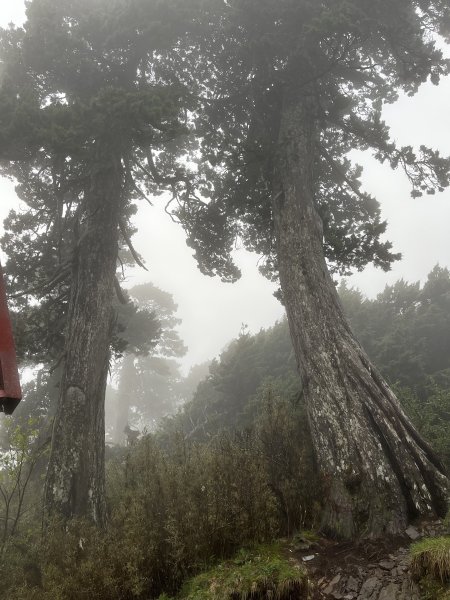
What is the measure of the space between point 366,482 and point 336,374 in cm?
164

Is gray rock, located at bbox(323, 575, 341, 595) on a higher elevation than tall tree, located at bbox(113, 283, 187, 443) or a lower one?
lower

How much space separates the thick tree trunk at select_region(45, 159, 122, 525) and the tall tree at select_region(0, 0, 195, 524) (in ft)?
0.07

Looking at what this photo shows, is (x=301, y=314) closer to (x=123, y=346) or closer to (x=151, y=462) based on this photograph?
(x=151, y=462)

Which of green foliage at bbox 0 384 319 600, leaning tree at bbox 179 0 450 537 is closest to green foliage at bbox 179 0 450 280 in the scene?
leaning tree at bbox 179 0 450 537

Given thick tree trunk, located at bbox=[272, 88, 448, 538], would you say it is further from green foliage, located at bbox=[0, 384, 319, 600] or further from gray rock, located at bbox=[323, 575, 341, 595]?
gray rock, located at bbox=[323, 575, 341, 595]

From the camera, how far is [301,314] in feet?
23.8

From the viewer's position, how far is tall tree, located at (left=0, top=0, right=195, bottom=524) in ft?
23.9

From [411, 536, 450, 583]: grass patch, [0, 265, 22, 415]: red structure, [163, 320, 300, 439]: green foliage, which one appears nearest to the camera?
[0, 265, 22, 415]: red structure

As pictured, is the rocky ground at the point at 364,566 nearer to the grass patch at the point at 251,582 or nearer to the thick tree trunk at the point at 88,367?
the grass patch at the point at 251,582

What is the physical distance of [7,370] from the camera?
88.0 inches

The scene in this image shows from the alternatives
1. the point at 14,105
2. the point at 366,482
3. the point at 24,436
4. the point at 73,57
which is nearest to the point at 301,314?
the point at 366,482

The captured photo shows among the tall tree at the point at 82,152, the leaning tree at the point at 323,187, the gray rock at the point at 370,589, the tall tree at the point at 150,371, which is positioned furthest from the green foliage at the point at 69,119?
the tall tree at the point at 150,371

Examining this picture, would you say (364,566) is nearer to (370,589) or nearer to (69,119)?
(370,589)

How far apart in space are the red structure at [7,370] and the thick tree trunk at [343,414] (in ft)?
14.2
